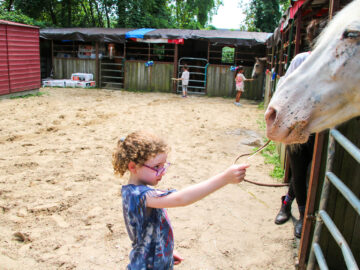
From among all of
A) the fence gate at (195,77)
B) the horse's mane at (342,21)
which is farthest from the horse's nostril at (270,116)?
the fence gate at (195,77)

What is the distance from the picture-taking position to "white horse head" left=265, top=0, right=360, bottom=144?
129 cm

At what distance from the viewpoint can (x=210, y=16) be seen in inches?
1160

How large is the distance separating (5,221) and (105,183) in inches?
48.5

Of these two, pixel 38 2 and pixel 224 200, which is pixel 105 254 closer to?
pixel 224 200

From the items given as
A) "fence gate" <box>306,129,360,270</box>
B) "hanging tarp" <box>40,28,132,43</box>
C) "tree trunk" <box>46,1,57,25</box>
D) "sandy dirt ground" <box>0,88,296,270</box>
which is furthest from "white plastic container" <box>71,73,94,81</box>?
"fence gate" <box>306,129,360,270</box>

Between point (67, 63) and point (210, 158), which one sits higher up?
point (67, 63)

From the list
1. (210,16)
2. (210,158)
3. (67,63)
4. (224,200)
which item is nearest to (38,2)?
(67,63)

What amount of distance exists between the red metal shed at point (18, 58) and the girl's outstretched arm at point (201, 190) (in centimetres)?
1039

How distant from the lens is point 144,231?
1.53 m

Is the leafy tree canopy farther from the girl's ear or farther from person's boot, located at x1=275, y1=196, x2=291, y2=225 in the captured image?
the girl's ear

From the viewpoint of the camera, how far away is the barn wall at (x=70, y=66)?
15125mm

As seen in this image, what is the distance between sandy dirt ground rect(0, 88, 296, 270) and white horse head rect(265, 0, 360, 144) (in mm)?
1497

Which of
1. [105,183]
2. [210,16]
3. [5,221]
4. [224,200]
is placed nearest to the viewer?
[5,221]

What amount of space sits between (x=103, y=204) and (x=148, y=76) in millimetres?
11558
